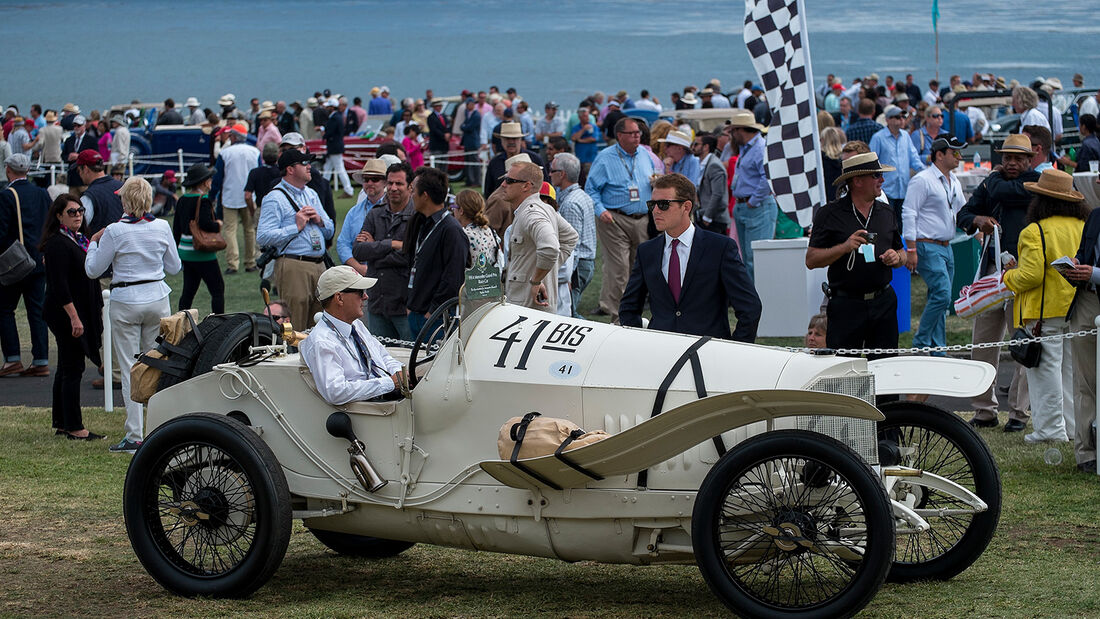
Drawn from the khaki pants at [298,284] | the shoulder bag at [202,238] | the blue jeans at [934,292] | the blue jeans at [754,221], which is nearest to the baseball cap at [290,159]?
the khaki pants at [298,284]

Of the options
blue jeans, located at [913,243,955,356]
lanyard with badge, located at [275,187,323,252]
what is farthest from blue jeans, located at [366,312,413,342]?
blue jeans, located at [913,243,955,356]

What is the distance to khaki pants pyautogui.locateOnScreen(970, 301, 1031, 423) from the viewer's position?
909 cm

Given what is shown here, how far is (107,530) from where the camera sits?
6938 millimetres

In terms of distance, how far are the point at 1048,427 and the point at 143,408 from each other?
6220 mm

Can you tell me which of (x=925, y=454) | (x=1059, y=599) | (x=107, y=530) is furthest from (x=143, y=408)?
(x=1059, y=599)

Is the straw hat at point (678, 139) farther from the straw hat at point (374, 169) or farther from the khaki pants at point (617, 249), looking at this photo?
the straw hat at point (374, 169)

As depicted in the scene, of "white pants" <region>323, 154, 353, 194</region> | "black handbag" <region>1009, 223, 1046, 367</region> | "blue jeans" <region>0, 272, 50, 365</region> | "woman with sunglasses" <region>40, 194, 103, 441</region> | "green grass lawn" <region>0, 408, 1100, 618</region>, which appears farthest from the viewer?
"white pants" <region>323, 154, 353, 194</region>

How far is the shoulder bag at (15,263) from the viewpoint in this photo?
11.1 m

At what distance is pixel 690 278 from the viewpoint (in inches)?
261

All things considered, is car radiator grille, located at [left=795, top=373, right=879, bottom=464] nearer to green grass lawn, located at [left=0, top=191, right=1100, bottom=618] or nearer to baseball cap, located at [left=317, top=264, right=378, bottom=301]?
green grass lawn, located at [left=0, top=191, right=1100, bottom=618]

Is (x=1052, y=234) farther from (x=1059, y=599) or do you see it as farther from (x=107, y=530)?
(x=107, y=530)

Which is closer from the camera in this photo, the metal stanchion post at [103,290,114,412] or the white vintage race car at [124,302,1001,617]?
the white vintage race car at [124,302,1001,617]

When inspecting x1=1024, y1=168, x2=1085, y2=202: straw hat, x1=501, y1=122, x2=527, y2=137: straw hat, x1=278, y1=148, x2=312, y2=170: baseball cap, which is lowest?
x1=1024, y1=168, x2=1085, y2=202: straw hat

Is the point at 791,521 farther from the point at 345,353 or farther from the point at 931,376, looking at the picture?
the point at 345,353
